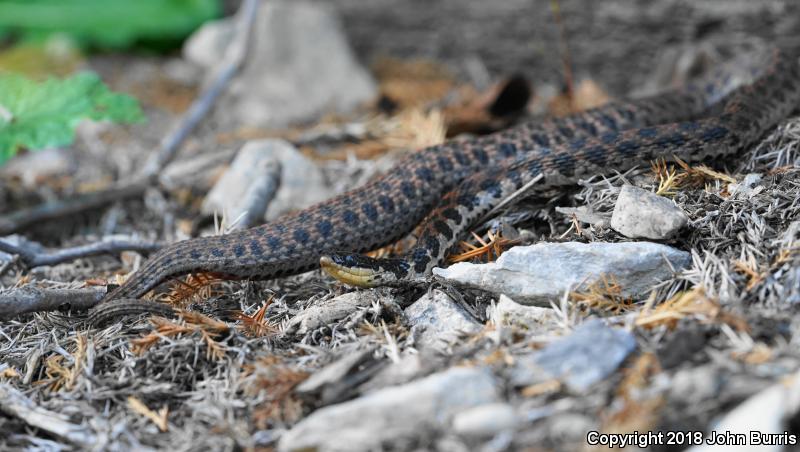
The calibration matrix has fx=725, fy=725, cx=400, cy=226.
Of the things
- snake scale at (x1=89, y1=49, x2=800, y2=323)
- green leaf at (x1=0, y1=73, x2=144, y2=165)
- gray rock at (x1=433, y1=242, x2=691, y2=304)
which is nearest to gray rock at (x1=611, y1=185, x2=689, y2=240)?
gray rock at (x1=433, y1=242, x2=691, y2=304)

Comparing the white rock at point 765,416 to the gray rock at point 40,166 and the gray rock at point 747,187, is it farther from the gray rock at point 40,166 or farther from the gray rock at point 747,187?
the gray rock at point 40,166

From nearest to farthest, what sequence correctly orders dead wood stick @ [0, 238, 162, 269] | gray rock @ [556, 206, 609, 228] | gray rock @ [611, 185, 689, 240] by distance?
gray rock @ [611, 185, 689, 240], gray rock @ [556, 206, 609, 228], dead wood stick @ [0, 238, 162, 269]

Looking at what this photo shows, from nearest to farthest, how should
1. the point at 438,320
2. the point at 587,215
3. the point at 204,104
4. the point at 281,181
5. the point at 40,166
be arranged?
the point at 438,320, the point at 587,215, the point at 281,181, the point at 204,104, the point at 40,166

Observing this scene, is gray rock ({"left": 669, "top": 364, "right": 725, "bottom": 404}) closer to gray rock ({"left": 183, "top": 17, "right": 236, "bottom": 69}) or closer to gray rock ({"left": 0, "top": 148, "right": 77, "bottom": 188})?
gray rock ({"left": 0, "top": 148, "right": 77, "bottom": 188})

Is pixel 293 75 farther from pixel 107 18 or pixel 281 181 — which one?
pixel 281 181

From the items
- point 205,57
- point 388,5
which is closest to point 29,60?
point 205,57

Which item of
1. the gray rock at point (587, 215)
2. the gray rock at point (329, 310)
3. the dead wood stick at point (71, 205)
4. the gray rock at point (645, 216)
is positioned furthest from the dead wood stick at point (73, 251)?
the gray rock at point (645, 216)

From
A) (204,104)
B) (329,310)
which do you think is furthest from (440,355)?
(204,104)
